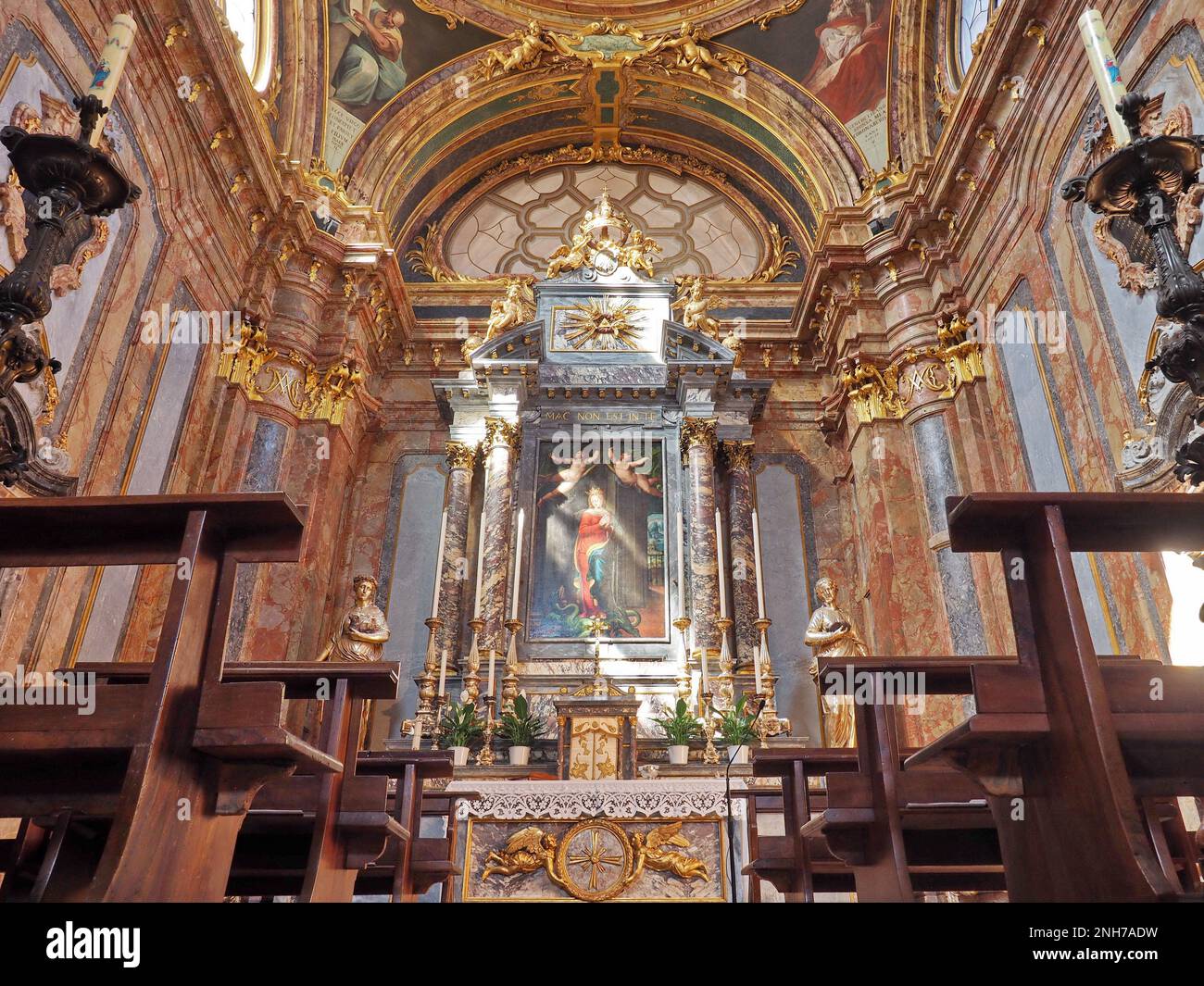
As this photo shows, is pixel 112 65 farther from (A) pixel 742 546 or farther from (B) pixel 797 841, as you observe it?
(A) pixel 742 546

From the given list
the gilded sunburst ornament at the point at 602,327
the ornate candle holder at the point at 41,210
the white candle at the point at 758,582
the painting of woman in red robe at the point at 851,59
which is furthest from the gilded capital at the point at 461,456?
the ornate candle holder at the point at 41,210

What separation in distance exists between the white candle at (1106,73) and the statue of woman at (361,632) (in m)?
6.81

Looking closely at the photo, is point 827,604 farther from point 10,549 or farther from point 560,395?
point 10,549

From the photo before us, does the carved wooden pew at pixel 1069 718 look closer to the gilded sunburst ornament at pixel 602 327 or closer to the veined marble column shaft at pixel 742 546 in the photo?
the veined marble column shaft at pixel 742 546

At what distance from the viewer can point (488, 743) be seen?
7723mm

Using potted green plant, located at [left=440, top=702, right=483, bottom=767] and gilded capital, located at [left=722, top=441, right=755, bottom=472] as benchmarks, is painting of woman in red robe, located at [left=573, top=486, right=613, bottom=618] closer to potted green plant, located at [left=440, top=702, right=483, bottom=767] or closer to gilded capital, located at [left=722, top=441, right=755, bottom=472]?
gilded capital, located at [left=722, top=441, right=755, bottom=472]

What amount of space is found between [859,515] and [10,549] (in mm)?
8290

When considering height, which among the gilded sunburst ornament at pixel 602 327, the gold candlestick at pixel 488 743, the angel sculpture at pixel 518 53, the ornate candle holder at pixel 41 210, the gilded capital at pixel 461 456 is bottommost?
the gold candlestick at pixel 488 743

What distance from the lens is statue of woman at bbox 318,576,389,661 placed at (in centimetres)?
835

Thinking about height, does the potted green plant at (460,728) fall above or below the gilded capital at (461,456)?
below

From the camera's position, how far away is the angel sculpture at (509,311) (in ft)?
35.8

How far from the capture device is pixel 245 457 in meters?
8.91

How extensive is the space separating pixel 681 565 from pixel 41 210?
707 cm

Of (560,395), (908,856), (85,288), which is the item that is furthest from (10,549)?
(560,395)
